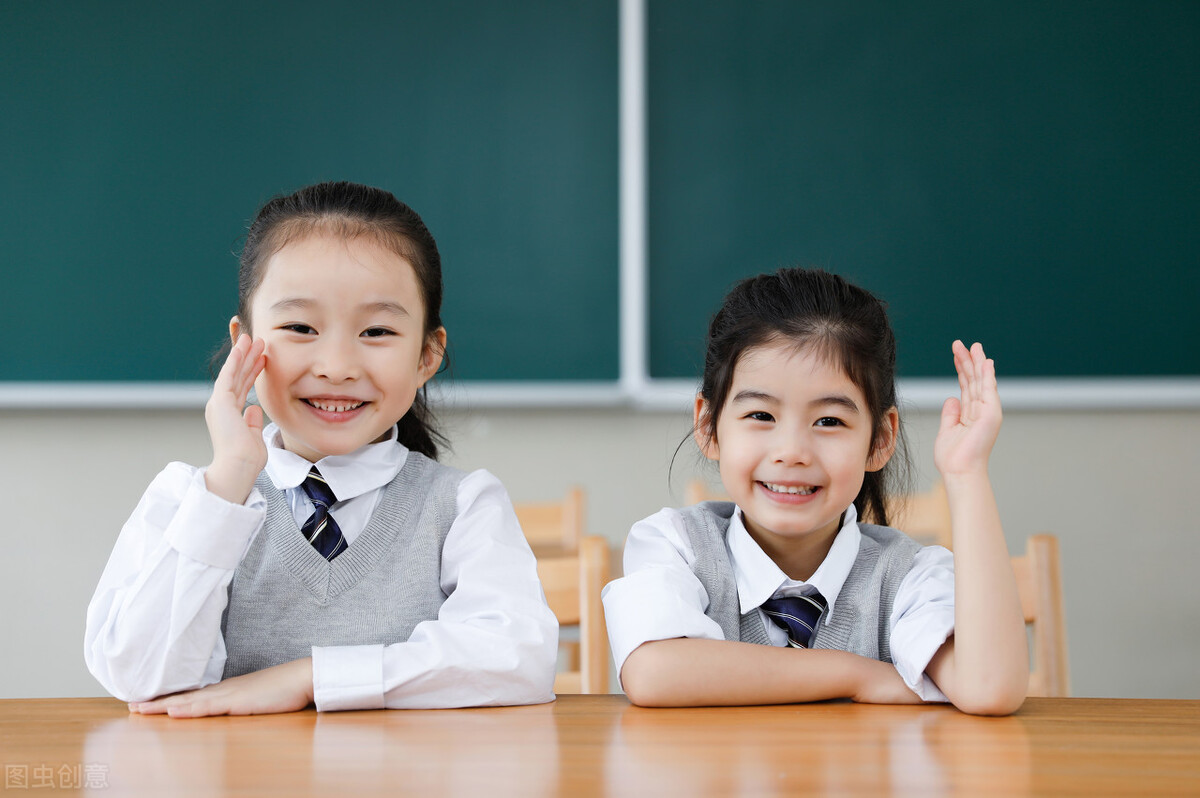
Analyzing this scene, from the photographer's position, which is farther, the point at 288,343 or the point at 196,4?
the point at 196,4

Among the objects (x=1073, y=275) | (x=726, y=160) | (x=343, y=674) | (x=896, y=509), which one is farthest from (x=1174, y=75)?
(x=343, y=674)

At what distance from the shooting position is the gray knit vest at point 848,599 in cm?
120

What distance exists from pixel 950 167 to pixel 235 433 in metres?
2.37

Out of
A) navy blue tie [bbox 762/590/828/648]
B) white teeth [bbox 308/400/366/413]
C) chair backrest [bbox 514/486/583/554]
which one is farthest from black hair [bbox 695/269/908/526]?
chair backrest [bbox 514/486/583/554]

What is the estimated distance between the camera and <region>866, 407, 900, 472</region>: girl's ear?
1272mm

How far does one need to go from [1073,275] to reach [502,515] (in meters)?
2.24

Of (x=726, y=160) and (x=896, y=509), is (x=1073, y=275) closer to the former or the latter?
(x=726, y=160)

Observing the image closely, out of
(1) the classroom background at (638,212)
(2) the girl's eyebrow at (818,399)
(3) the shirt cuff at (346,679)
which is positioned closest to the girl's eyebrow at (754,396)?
(2) the girl's eyebrow at (818,399)

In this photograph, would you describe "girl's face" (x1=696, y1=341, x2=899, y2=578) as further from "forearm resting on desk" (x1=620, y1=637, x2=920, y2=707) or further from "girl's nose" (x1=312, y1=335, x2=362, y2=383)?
"girl's nose" (x1=312, y1=335, x2=362, y2=383)

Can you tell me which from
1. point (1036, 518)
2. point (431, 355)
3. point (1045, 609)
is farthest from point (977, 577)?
point (1036, 518)

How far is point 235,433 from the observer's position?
1058 millimetres

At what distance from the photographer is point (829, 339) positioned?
4.05 feet

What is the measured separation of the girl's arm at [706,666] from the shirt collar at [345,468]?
323 mm

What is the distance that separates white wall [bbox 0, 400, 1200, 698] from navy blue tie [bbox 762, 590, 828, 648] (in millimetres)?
1752
